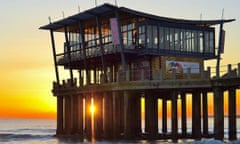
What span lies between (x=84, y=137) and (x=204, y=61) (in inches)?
527

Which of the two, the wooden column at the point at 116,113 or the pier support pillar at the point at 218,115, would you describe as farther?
the wooden column at the point at 116,113

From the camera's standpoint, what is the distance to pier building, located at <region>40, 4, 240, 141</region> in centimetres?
3975

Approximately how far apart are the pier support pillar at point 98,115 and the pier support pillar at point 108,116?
8.22 ft

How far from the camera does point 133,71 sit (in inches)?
1727

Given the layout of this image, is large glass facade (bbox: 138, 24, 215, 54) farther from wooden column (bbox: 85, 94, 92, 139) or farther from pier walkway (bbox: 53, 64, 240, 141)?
wooden column (bbox: 85, 94, 92, 139)

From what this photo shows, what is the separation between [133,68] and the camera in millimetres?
47688

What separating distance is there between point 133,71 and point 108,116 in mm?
4329

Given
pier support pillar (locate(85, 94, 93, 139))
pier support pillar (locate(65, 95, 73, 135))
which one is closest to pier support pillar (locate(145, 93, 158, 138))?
pier support pillar (locate(85, 94, 93, 139))

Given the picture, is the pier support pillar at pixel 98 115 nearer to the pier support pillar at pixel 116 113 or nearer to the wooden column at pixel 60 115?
the pier support pillar at pixel 116 113

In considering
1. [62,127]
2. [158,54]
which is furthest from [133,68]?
[62,127]

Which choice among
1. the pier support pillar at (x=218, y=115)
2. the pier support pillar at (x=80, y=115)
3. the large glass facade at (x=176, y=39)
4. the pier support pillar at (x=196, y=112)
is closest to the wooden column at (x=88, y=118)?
the pier support pillar at (x=80, y=115)

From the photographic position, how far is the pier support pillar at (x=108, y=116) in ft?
139

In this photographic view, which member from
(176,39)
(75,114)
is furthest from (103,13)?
(75,114)

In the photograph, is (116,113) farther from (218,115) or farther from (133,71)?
(218,115)
